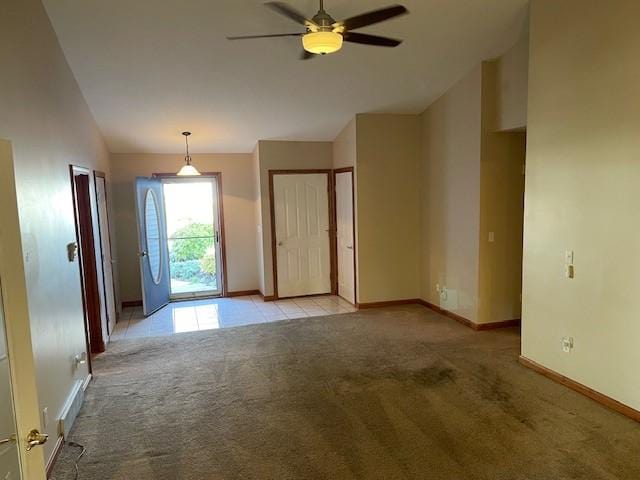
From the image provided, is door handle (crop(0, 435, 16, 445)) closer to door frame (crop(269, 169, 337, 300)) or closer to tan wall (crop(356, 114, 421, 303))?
tan wall (crop(356, 114, 421, 303))

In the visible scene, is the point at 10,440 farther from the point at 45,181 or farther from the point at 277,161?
the point at 277,161

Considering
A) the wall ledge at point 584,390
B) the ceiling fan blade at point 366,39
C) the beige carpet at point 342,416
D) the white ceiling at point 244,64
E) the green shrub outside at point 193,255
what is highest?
the white ceiling at point 244,64

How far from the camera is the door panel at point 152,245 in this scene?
6242mm

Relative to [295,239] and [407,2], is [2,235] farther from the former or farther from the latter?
[295,239]

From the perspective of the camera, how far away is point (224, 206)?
7168 mm

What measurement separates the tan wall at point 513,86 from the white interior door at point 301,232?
9.67 feet

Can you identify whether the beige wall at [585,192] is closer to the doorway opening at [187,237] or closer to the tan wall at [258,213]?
the tan wall at [258,213]

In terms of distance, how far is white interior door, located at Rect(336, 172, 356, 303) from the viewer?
635cm

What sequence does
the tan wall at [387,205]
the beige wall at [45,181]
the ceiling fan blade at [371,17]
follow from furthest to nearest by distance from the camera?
the tan wall at [387,205]
the ceiling fan blade at [371,17]
the beige wall at [45,181]

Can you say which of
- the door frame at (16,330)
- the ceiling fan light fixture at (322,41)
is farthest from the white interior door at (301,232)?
the door frame at (16,330)

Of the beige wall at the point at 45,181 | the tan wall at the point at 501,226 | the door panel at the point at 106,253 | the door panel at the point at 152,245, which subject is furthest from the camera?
the door panel at the point at 152,245

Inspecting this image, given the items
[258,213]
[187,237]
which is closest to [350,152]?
[258,213]

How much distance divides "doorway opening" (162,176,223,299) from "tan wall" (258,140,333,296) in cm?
93

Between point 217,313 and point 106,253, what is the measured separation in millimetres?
1694
